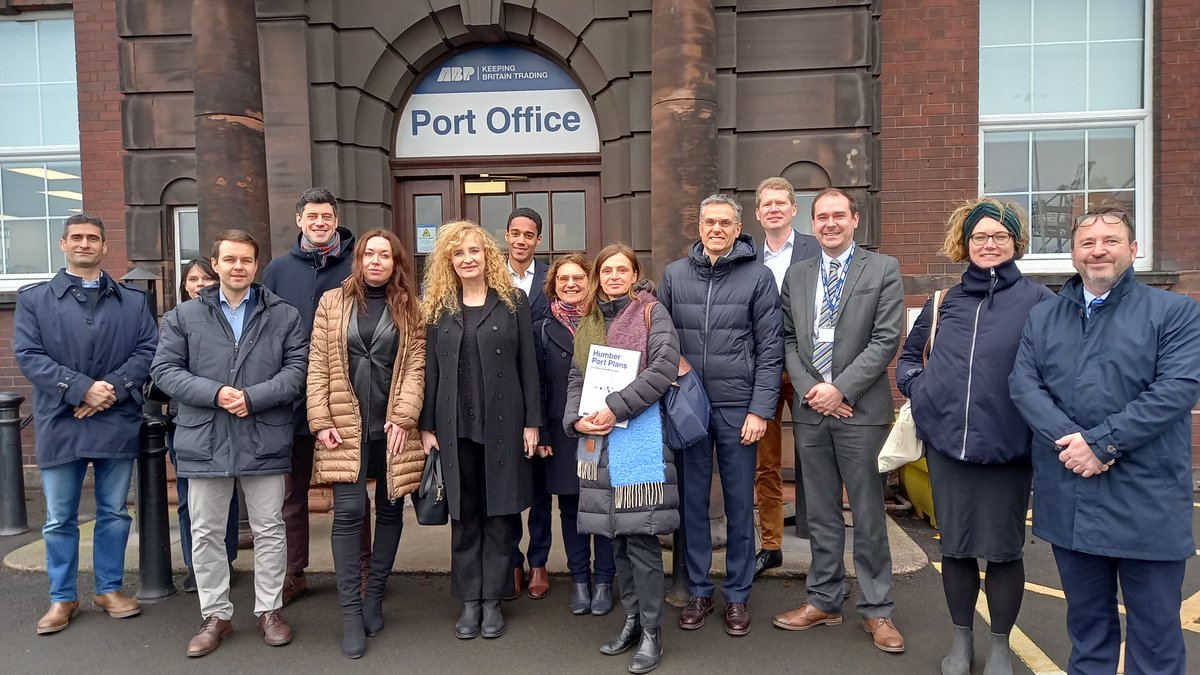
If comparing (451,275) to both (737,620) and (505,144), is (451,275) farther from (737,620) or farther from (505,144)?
(505,144)

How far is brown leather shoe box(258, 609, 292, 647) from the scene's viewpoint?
3.76 m

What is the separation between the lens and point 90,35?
7023 millimetres

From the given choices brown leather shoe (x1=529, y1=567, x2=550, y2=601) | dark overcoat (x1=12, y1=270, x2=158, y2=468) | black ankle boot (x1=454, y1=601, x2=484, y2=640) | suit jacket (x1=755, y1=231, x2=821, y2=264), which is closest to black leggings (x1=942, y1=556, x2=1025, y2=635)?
suit jacket (x1=755, y1=231, x2=821, y2=264)

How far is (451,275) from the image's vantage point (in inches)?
147

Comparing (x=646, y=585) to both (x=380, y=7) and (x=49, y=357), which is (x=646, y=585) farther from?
(x=380, y=7)

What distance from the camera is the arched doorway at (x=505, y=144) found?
22.7ft

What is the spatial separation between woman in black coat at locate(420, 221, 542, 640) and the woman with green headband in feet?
6.19

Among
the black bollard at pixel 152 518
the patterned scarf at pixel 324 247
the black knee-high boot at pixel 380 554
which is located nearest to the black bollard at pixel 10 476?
the black bollard at pixel 152 518

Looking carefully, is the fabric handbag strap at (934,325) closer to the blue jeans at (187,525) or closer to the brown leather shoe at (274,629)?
the brown leather shoe at (274,629)

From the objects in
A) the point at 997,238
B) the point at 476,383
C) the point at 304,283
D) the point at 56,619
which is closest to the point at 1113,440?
the point at 997,238

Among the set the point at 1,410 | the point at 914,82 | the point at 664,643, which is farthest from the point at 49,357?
the point at 914,82

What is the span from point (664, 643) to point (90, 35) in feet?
24.5

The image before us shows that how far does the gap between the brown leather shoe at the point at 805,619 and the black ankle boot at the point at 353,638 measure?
2.09 metres

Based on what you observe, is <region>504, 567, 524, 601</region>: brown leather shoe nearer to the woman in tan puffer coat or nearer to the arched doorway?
the woman in tan puffer coat
